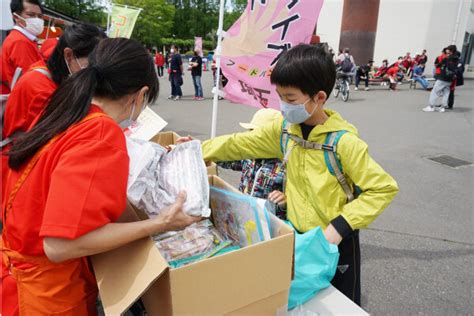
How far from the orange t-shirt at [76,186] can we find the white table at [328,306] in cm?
81

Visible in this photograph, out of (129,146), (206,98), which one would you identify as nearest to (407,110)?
(206,98)

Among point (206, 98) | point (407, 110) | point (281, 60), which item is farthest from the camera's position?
point (206, 98)

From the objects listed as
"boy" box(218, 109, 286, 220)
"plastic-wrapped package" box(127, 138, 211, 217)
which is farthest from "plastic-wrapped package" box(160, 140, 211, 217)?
"boy" box(218, 109, 286, 220)

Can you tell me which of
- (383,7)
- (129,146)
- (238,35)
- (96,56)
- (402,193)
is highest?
(383,7)

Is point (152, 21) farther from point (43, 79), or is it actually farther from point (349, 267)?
point (349, 267)

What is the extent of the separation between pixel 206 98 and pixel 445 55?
7.32 metres

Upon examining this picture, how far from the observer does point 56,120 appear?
1033 mm

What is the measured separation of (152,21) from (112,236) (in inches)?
1957

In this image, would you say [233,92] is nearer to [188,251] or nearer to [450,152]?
[188,251]

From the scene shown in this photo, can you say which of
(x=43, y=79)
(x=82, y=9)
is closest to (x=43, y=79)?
(x=43, y=79)

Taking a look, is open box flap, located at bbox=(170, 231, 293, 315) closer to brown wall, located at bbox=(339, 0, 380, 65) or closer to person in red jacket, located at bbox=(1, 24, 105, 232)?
person in red jacket, located at bbox=(1, 24, 105, 232)

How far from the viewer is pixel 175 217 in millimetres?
1016

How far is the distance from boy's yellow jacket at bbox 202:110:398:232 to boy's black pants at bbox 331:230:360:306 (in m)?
0.19

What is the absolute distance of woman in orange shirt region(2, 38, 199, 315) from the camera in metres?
0.90
